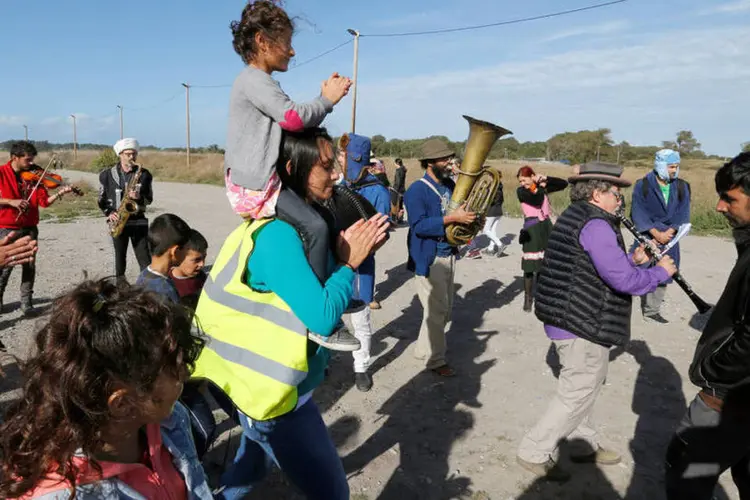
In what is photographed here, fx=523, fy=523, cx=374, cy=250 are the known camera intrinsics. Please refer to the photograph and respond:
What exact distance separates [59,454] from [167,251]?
7.94ft

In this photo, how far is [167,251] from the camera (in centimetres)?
349

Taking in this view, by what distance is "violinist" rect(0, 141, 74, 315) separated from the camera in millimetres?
5988

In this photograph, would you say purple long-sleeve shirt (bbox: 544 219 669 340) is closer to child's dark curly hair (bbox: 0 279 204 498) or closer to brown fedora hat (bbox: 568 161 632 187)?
brown fedora hat (bbox: 568 161 632 187)

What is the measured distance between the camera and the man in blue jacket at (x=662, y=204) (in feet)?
22.3

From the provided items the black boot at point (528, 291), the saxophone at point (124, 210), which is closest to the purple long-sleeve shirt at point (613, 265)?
the black boot at point (528, 291)

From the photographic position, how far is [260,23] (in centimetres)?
234

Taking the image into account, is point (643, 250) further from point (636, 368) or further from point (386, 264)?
point (386, 264)

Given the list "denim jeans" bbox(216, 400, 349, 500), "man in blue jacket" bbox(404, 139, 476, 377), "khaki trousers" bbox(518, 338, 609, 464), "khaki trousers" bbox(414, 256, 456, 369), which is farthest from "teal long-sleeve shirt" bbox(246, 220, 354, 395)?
"khaki trousers" bbox(414, 256, 456, 369)

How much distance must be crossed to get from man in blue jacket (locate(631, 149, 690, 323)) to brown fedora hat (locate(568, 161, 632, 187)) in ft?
13.3

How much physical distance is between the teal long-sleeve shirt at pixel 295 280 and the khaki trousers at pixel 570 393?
2018mm

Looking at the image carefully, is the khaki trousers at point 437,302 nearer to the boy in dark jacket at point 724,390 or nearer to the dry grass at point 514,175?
the boy in dark jacket at point 724,390

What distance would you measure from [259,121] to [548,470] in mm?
2956

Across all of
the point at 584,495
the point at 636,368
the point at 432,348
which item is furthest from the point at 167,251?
the point at 636,368

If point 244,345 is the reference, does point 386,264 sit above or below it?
below
